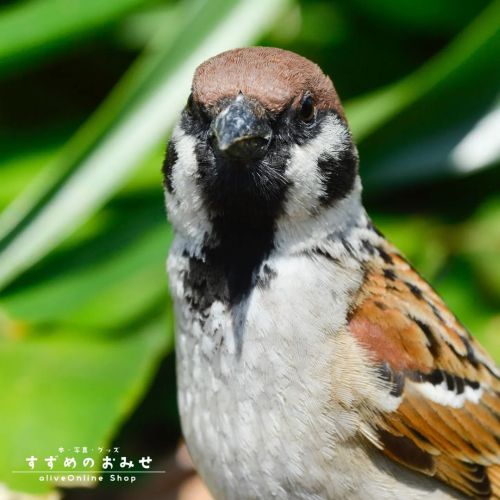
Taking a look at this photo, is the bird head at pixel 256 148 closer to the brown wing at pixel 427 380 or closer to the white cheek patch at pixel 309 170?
the white cheek patch at pixel 309 170

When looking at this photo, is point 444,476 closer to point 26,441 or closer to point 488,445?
point 488,445

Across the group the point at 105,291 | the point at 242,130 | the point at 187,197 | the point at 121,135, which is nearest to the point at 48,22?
the point at 121,135

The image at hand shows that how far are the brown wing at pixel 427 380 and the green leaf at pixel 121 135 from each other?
762mm

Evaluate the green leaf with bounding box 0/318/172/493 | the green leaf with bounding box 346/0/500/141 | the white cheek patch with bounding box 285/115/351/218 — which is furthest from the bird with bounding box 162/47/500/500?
the green leaf with bounding box 346/0/500/141

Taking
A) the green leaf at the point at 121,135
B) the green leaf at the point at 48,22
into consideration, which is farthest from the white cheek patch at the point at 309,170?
the green leaf at the point at 48,22

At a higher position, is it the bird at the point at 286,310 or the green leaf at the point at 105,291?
the green leaf at the point at 105,291

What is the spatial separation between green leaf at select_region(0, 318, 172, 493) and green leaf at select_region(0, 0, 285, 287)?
20cm

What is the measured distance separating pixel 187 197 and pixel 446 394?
602 mm

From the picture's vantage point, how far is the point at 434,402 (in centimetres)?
187

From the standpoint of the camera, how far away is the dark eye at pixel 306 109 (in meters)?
1.69

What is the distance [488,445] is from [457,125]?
1033mm

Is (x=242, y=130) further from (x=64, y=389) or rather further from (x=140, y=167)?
(x=140, y=167)

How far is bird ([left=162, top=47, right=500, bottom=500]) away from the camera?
1683 mm

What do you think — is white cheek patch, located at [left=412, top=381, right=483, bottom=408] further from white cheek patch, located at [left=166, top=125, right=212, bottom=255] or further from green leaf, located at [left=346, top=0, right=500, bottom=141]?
green leaf, located at [left=346, top=0, right=500, bottom=141]
